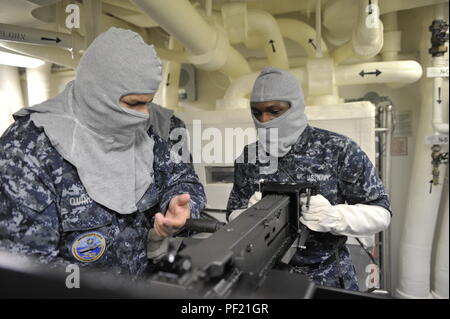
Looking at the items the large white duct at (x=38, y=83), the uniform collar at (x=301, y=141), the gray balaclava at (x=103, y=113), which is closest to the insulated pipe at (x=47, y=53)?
the large white duct at (x=38, y=83)

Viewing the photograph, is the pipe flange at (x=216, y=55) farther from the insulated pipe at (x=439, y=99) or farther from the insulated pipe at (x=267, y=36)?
the insulated pipe at (x=439, y=99)

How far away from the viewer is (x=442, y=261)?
1401mm

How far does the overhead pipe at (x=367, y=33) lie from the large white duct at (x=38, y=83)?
1218 millimetres

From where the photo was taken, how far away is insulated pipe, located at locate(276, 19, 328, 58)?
137 centimetres

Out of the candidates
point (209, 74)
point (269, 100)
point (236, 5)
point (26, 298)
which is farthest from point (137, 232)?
point (209, 74)

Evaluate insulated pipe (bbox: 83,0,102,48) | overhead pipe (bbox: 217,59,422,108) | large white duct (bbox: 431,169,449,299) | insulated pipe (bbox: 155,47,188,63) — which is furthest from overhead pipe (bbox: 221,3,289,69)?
large white duct (bbox: 431,169,449,299)

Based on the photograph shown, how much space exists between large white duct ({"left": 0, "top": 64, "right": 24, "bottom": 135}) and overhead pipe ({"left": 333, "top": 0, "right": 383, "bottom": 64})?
1171mm

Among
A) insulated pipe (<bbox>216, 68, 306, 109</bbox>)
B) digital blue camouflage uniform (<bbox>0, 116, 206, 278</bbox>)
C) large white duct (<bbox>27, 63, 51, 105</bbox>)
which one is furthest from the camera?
insulated pipe (<bbox>216, 68, 306, 109</bbox>)

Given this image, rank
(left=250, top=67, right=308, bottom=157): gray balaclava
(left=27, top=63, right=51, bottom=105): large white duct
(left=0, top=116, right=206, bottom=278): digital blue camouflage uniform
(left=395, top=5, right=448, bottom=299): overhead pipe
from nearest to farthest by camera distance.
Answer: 1. (left=0, top=116, right=206, bottom=278): digital blue camouflage uniform
2. (left=250, top=67, right=308, bottom=157): gray balaclava
3. (left=27, top=63, right=51, bottom=105): large white duct
4. (left=395, top=5, right=448, bottom=299): overhead pipe

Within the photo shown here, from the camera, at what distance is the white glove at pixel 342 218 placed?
880 millimetres

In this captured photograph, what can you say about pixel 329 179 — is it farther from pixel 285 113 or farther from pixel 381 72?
pixel 381 72

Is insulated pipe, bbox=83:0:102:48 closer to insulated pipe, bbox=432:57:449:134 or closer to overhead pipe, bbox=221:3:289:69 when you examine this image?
overhead pipe, bbox=221:3:289:69

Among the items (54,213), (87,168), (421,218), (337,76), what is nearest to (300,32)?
(337,76)

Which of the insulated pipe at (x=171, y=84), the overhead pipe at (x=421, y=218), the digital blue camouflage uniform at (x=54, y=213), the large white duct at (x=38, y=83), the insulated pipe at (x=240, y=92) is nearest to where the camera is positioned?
the digital blue camouflage uniform at (x=54, y=213)
